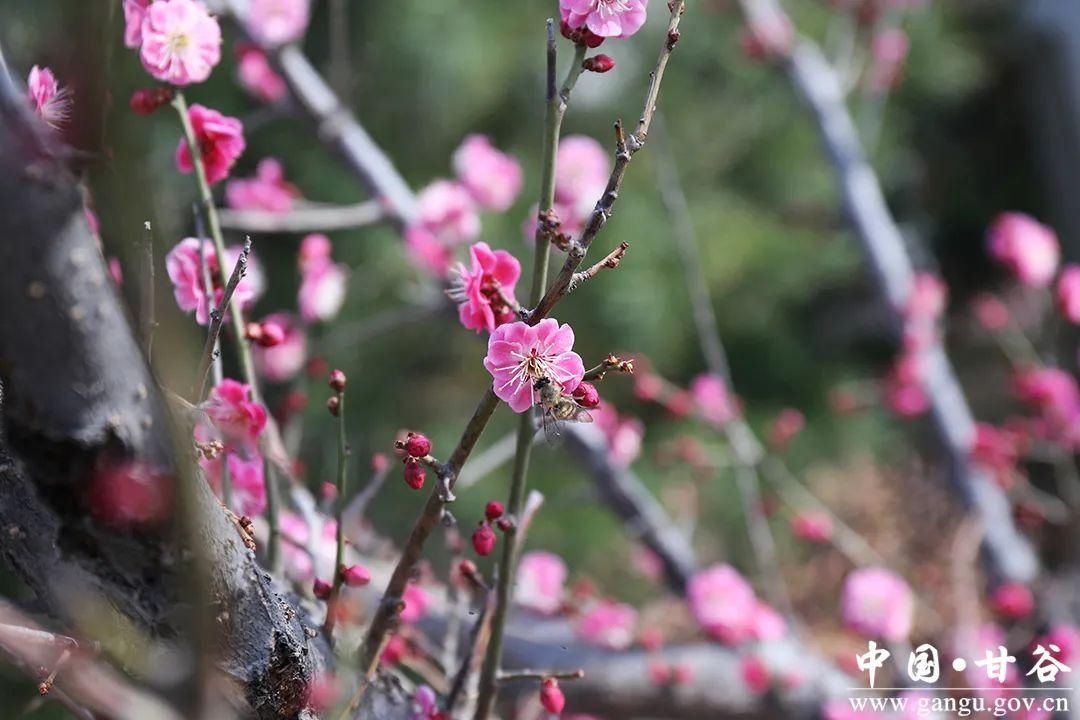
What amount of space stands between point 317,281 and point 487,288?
0.70 m

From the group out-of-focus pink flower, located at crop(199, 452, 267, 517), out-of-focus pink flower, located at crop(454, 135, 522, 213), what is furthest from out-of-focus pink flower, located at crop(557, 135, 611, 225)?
out-of-focus pink flower, located at crop(199, 452, 267, 517)

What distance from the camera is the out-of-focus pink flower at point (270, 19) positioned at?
121 cm

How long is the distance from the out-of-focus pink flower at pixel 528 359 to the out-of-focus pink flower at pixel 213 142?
0.25 metres

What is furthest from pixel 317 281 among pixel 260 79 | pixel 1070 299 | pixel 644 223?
pixel 644 223

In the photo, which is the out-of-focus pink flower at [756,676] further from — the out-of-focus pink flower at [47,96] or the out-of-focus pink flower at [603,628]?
the out-of-focus pink flower at [47,96]

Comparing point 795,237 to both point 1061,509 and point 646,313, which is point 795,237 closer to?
point 646,313

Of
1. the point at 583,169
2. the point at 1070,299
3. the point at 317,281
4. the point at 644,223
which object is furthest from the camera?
the point at 644,223

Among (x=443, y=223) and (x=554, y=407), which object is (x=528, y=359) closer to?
(x=554, y=407)

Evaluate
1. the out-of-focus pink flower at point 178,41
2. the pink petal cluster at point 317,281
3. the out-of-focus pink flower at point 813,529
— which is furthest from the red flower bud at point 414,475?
the out-of-focus pink flower at point 813,529

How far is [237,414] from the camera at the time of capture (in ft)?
1.80

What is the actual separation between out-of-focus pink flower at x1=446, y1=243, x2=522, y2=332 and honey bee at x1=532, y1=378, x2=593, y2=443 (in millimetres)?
49

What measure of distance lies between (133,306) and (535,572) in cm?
118

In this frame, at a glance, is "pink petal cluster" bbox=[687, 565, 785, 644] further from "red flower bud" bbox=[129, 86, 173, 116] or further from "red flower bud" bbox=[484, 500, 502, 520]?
"red flower bud" bbox=[129, 86, 173, 116]

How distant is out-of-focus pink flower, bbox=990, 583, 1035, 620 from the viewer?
1.33 m
